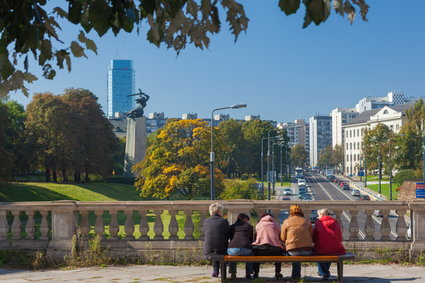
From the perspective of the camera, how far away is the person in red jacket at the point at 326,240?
31.4ft

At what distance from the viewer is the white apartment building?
14762 centimetres

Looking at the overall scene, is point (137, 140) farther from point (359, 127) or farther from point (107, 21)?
point (359, 127)

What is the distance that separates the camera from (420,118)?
9075cm

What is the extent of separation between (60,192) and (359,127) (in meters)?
124

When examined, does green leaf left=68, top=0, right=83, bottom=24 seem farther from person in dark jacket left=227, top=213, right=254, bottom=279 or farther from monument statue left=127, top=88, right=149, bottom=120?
monument statue left=127, top=88, right=149, bottom=120

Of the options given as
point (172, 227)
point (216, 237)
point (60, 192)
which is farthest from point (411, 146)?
point (216, 237)

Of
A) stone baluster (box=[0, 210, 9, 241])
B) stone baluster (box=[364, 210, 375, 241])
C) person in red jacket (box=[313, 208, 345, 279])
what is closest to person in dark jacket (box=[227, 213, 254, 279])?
person in red jacket (box=[313, 208, 345, 279])

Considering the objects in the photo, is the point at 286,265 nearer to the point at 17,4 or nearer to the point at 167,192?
the point at 17,4

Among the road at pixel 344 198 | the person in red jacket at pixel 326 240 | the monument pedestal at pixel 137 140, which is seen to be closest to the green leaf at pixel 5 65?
the person in red jacket at pixel 326 240

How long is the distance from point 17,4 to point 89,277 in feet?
22.8

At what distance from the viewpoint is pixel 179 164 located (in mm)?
48406

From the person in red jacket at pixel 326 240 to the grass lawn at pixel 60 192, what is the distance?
43753 mm

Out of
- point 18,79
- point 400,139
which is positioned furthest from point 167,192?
point 400,139

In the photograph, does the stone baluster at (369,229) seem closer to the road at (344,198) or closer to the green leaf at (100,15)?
the road at (344,198)
